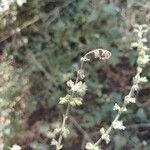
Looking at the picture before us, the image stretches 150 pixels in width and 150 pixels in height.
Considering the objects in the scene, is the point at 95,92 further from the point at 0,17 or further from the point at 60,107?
the point at 0,17

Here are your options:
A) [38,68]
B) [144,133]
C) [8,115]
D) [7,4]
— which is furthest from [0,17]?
[144,133]

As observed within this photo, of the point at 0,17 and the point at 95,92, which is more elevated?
the point at 0,17

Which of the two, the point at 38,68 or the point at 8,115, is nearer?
the point at 8,115

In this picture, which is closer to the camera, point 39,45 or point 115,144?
point 115,144

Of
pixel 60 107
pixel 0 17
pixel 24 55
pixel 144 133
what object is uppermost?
pixel 0 17

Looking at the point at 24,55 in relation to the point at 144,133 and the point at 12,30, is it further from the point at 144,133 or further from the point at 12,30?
the point at 144,133

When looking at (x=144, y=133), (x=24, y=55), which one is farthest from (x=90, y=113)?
(x=24, y=55)
